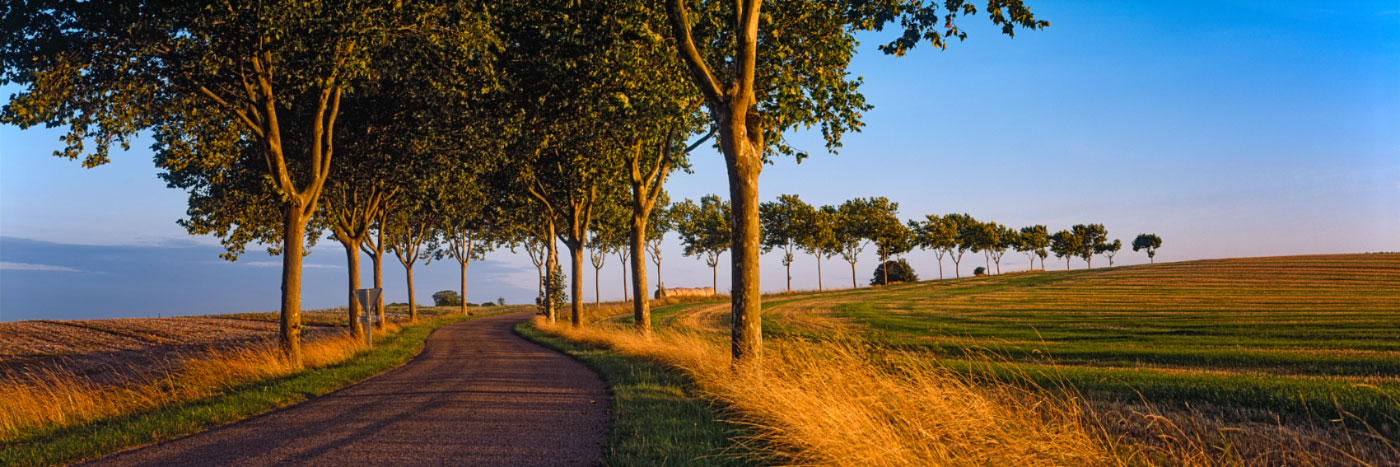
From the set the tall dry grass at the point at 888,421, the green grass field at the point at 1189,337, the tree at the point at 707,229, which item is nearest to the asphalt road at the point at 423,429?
the tall dry grass at the point at 888,421

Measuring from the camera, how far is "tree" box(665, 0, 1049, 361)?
36.2 feet

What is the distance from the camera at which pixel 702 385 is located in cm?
1116

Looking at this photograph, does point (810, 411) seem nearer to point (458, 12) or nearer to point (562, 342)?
point (458, 12)

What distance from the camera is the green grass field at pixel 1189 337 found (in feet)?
35.6

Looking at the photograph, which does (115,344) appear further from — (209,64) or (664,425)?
(664,425)

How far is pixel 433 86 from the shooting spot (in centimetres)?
1802

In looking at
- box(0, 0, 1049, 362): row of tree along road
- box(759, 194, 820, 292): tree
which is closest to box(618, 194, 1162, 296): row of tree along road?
box(759, 194, 820, 292): tree

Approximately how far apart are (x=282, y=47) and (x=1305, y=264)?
74.4 m

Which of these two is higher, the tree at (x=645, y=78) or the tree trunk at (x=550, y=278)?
the tree at (x=645, y=78)

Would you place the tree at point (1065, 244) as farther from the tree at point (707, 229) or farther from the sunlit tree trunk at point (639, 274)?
the sunlit tree trunk at point (639, 274)

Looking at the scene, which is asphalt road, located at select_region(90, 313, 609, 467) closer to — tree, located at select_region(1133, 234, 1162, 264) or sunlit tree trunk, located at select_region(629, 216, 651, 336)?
sunlit tree trunk, located at select_region(629, 216, 651, 336)

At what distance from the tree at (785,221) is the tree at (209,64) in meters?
56.1

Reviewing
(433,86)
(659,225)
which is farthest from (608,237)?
(433,86)

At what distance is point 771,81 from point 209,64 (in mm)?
11940
